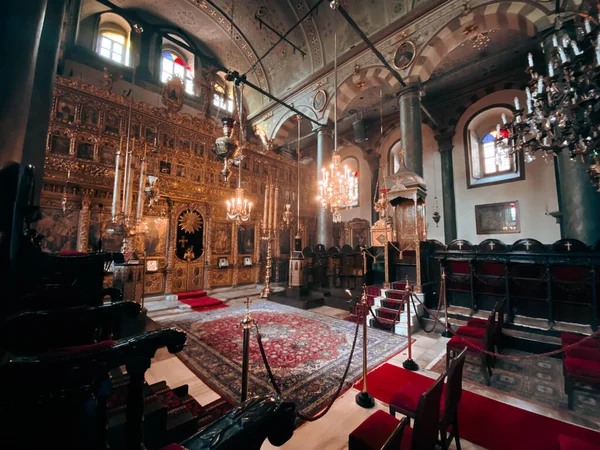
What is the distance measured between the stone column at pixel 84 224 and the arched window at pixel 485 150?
13.8 metres

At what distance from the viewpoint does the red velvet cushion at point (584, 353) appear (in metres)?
2.79

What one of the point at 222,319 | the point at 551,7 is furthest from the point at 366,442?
the point at 551,7

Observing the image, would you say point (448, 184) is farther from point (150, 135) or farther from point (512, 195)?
point (150, 135)

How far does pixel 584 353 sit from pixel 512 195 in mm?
8657

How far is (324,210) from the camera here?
10250 mm

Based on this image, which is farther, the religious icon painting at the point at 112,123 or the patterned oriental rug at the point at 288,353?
the religious icon painting at the point at 112,123

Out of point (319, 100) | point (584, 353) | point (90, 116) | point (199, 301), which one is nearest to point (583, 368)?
point (584, 353)

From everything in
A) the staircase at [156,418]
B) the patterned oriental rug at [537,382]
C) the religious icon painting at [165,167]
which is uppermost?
the religious icon painting at [165,167]

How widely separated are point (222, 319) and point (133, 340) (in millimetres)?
5496

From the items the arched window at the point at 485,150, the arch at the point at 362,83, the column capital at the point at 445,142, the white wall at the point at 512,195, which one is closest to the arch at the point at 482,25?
the arch at the point at 362,83

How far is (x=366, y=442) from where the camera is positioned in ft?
5.41

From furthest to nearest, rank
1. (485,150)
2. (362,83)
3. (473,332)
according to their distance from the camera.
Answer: (485,150), (362,83), (473,332)

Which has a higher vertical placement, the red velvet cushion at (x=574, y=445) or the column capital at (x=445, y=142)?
the column capital at (x=445, y=142)

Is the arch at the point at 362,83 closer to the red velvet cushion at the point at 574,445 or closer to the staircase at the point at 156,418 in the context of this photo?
the red velvet cushion at the point at 574,445
